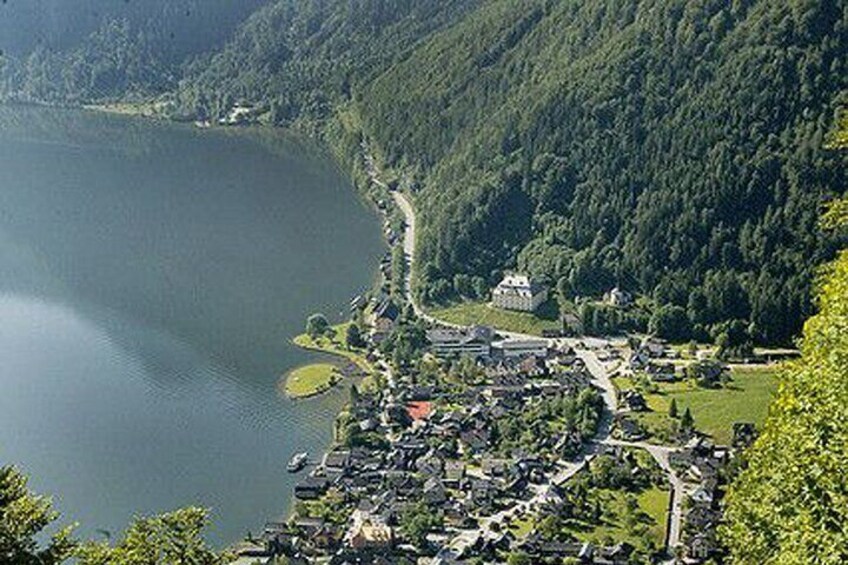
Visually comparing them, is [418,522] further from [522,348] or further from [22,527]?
[22,527]

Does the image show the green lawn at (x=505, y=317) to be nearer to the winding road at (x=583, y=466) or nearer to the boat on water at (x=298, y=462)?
the winding road at (x=583, y=466)

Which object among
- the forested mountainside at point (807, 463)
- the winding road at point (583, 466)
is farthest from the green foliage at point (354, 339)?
the forested mountainside at point (807, 463)

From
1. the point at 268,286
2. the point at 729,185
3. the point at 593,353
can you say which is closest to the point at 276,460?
the point at 593,353

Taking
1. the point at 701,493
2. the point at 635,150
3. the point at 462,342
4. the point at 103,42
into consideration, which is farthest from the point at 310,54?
the point at 701,493

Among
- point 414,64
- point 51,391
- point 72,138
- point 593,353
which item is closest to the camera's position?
point 51,391

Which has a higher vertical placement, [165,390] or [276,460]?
[165,390]

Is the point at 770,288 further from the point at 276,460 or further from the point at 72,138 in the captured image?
the point at 72,138
